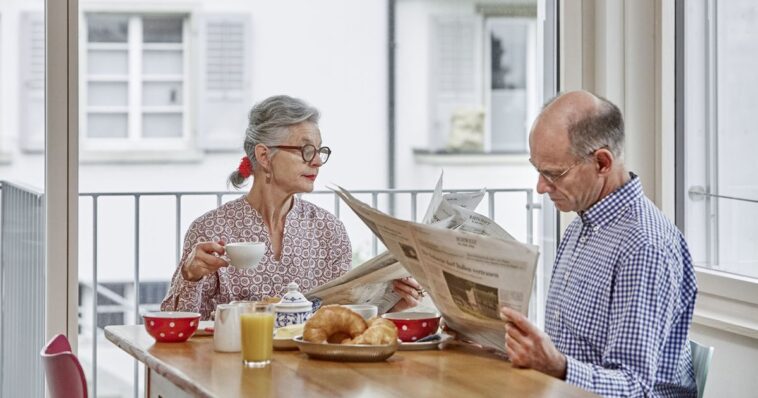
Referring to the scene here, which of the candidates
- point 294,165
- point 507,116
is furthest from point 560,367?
point 507,116

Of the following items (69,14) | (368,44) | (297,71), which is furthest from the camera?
(368,44)

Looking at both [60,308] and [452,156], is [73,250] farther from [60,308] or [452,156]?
[452,156]

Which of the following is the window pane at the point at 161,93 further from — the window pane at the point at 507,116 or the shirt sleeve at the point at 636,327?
the window pane at the point at 507,116

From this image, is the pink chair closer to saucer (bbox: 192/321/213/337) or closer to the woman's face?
saucer (bbox: 192/321/213/337)

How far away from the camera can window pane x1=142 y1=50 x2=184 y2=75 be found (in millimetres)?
3559

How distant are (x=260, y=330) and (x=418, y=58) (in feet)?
16.7

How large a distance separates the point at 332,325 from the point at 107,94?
1.77 metres

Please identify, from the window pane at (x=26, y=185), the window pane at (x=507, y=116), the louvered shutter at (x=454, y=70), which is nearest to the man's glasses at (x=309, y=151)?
the window pane at (x=26, y=185)

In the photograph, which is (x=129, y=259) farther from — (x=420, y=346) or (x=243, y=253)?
(x=420, y=346)

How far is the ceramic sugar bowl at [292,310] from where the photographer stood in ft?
7.07

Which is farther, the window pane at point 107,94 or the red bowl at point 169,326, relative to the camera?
the window pane at point 107,94

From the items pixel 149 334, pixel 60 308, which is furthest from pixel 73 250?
pixel 149 334

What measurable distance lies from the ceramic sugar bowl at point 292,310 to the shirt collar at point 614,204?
0.60 metres

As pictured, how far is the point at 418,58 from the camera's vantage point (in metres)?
6.80
